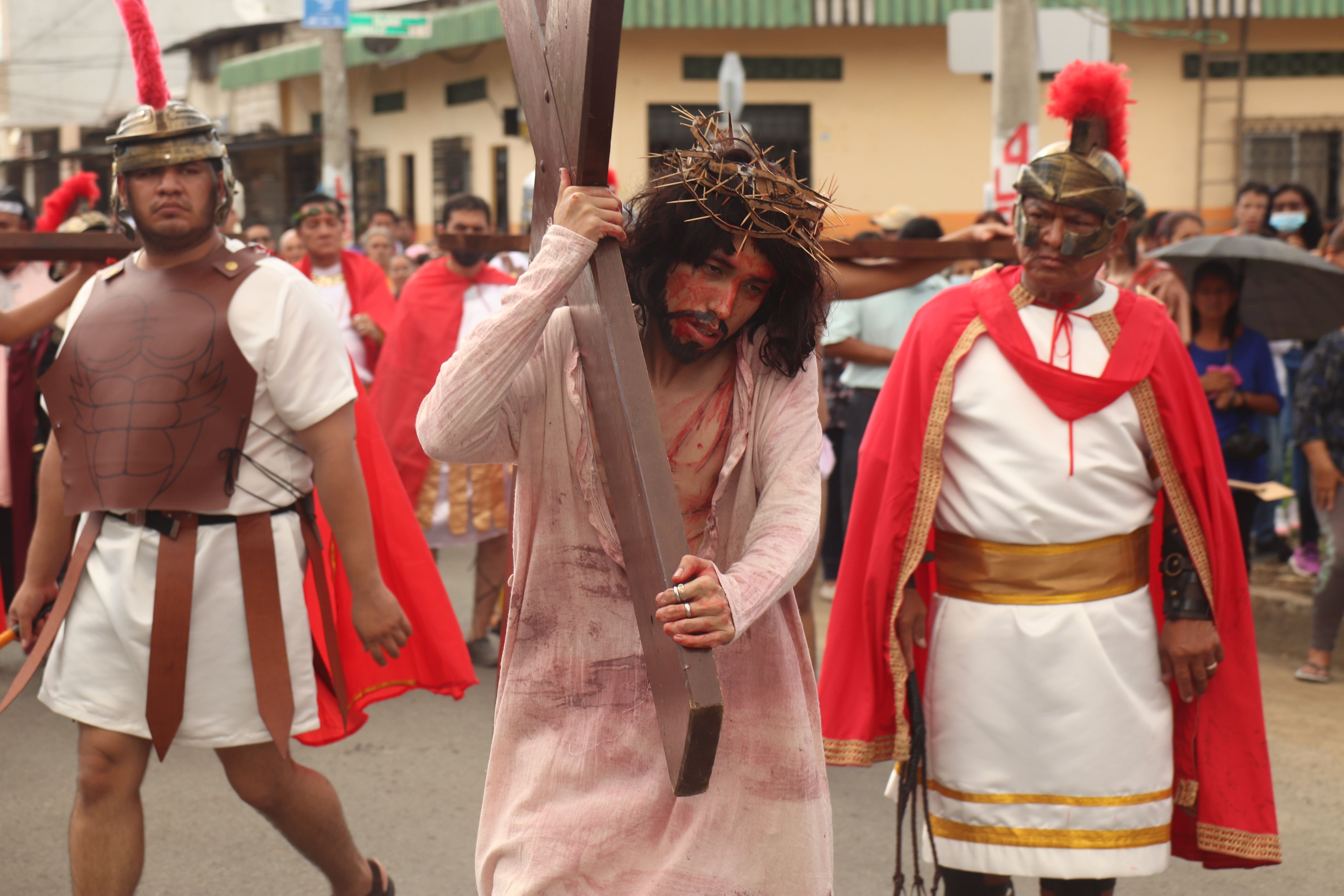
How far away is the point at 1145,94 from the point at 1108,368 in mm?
18690

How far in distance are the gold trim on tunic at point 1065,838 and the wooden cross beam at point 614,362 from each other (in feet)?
4.72

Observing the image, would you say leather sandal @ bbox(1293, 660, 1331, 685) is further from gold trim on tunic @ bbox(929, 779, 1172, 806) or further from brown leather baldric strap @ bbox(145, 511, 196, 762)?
brown leather baldric strap @ bbox(145, 511, 196, 762)

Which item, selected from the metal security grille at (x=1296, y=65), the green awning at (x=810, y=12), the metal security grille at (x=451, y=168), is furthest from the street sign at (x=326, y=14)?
the metal security grille at (x=1296, y=65)

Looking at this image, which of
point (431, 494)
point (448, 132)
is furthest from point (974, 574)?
A: point (448, 132)

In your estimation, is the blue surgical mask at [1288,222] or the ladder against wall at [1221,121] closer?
the blue surgical mask at [1288,222]

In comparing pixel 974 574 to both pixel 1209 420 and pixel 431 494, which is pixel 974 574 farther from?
pixel 431 494

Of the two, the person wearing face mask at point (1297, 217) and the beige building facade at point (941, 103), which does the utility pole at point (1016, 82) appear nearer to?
the person wearing face mask at point (1297, 217)

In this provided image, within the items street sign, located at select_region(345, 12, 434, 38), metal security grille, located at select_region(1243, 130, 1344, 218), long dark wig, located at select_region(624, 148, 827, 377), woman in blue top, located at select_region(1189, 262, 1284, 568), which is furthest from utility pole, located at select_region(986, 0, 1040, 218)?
metal security grille, located at select_region(1243, 130, 1344, 218)

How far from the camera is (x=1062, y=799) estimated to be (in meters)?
3.43

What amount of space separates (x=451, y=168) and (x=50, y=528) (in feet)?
69.3

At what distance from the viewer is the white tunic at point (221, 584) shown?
349 centimetres

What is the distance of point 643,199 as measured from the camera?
2469 mm

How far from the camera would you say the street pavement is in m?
4.38

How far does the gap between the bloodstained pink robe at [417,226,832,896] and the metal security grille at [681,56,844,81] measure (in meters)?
19.1
